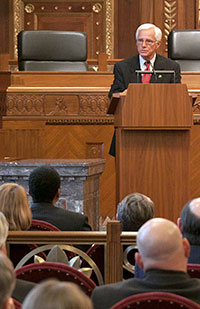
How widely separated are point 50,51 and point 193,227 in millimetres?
5734

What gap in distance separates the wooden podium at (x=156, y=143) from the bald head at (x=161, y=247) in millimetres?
2307

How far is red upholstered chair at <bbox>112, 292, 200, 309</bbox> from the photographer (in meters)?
1.97

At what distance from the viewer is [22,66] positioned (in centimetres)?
818

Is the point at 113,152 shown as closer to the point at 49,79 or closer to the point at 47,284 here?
the point at 49,79

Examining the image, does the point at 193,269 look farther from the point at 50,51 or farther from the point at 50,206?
the point at 50,51

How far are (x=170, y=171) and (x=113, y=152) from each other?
3.39ft

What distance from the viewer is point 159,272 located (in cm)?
216

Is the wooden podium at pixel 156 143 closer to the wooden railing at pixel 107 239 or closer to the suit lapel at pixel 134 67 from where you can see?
the suit lapel at pixel 134 67

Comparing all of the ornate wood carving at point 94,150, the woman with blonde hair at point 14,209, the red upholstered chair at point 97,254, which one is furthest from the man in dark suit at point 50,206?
the ornate wood carving at point 94,150

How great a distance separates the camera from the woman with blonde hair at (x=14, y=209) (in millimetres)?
3355

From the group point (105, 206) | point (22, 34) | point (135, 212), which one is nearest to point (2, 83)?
point (22, 34)

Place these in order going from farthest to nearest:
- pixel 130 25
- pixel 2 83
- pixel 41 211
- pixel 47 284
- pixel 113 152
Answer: pixel 130 25
pixel 2 83
pixel 113 152
pixel 41 211
pixel 47 284

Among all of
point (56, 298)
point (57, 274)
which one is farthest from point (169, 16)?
point (56, 298)

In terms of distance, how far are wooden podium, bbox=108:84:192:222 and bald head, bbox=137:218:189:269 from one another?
2307 mm
